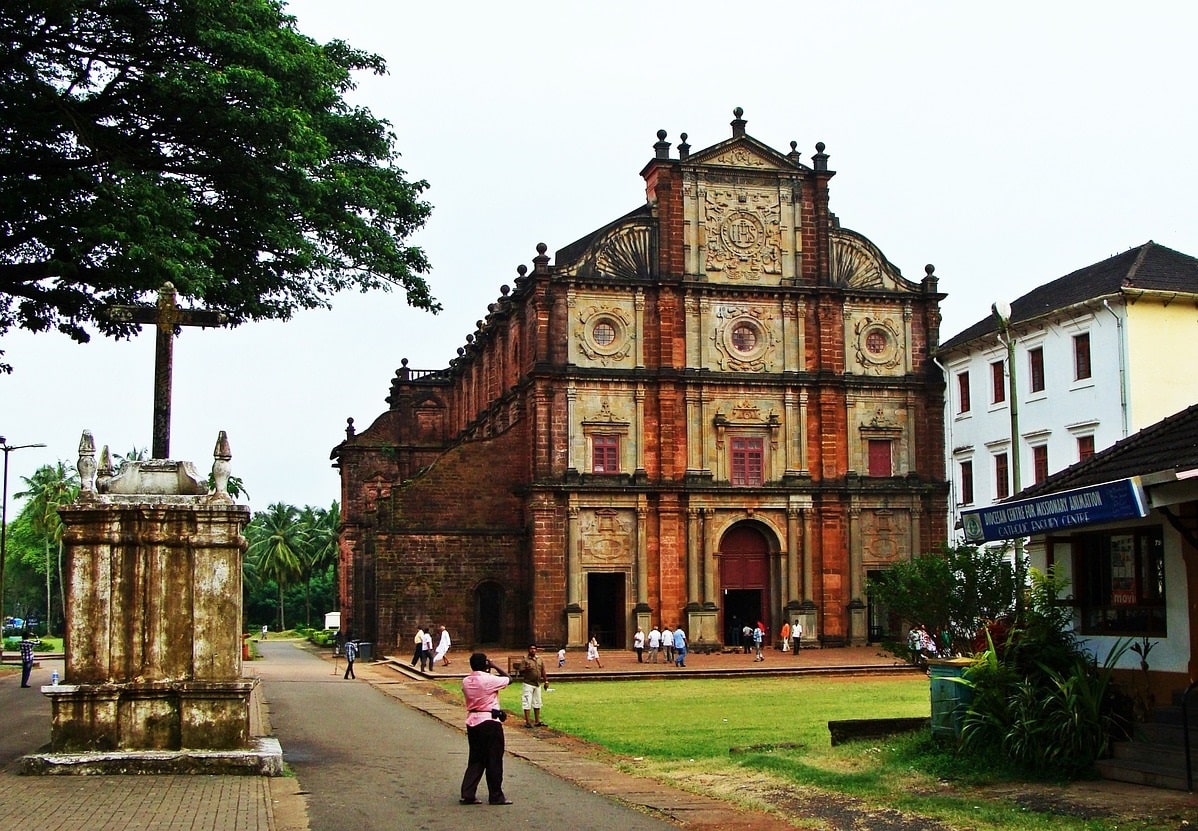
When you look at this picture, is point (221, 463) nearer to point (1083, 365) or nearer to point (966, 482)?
point (1083, 365)

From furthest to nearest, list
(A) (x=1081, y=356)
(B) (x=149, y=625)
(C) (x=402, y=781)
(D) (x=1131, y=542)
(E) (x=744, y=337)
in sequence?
1. (E) (x=744, y=337)
2. (A) (x=1081, y=356)
3. (C) (x=402, y=781)
4. (D) (x=1131, y=542)
5. (B) (x=149, y=625)

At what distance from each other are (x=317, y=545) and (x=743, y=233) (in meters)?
56.4

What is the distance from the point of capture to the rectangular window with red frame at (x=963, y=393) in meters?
44.7

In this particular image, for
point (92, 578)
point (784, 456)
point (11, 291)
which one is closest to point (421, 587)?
point (784, 456)

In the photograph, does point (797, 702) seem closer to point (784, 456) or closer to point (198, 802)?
point (198, 802)

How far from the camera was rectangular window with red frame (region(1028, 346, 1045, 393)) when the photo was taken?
39.6 metres

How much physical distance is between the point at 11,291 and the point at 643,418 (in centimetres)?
2475

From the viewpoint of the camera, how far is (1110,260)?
40625 mm

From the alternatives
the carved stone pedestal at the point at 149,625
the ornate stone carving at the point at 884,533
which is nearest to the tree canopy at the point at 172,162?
the carved stone pedestal at the point at 149,625

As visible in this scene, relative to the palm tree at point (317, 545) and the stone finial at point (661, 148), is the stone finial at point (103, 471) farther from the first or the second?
the palm tree at point (317, 545)

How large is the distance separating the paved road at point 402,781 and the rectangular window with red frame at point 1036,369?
74.9ft

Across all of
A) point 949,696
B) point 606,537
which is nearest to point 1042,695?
point 949,696

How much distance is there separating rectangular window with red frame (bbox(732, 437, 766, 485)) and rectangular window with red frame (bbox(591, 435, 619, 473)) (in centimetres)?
412

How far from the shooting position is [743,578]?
45625mm
